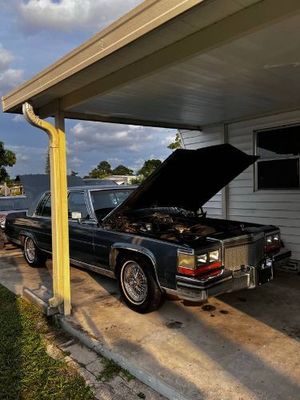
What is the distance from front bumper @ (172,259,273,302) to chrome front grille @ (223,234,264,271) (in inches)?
3.4

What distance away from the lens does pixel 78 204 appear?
255 inches

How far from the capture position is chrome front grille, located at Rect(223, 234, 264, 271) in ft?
15.0

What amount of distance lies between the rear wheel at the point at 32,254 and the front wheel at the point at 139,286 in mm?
2881

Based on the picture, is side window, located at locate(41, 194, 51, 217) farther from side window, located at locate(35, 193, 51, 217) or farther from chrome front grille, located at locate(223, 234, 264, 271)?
chrome front grille, located at locate(223, 234, 264, 271)

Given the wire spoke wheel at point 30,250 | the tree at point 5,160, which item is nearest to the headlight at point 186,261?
the wire spoke wheel at point 30,250

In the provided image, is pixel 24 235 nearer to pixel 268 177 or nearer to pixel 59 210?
pixel 59 210

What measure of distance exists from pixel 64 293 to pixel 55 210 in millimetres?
1058

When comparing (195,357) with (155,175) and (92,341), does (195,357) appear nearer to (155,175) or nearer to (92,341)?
(92,341)

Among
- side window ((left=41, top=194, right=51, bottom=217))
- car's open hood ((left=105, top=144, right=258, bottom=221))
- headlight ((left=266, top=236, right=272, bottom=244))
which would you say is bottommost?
headlight ((left=266, top=236, right=272, bottom=244))

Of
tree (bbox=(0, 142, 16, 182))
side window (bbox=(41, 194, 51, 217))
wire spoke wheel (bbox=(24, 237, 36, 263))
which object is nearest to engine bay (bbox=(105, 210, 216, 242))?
side window (bbox=(41, 194, 51, 217))

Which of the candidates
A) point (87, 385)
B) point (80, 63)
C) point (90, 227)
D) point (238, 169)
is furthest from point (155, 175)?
point (87, 385)

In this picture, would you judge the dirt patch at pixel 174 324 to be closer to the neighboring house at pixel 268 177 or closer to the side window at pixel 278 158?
the neighboring house at pixel 268 177

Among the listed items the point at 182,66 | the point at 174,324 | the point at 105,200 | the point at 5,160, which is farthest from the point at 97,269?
the point at 5,160

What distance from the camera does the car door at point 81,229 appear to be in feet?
19.3
